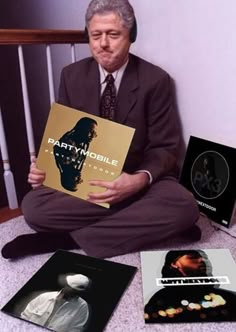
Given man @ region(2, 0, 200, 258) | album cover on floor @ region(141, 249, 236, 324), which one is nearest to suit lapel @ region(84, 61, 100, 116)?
man @ region(2, 0, 200, 258)

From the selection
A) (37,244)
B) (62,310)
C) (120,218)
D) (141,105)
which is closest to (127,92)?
(141,105)

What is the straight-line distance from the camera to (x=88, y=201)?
101cm

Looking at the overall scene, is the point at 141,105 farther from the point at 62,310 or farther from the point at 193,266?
the point at 62,310

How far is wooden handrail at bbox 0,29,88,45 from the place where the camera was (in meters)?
1.12

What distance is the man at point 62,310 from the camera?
30.1 inches

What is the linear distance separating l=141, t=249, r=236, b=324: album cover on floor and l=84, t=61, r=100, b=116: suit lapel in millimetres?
472

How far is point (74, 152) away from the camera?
1.01 m

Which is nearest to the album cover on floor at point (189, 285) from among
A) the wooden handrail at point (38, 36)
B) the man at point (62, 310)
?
the man at point (62, 310)

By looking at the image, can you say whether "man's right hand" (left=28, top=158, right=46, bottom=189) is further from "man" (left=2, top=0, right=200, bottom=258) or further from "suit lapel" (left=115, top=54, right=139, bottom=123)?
"suit lapel" (left=115, top=54, right=139, bottom=123)

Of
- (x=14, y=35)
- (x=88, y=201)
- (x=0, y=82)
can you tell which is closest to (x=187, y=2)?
(x=14, y=35)

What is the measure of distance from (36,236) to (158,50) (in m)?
0.77

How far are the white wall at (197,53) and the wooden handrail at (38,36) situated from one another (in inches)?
9.0

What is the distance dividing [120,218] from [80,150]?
23 centimetres

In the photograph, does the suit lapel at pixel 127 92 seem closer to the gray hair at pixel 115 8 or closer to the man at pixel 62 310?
the gray hair at pixel 115 8
